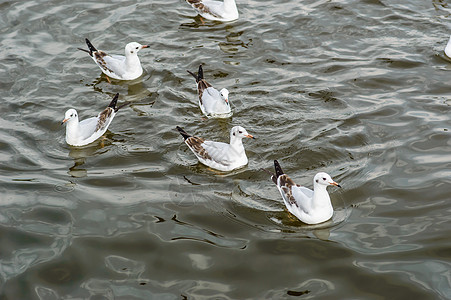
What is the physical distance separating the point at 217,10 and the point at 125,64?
3.65 meters

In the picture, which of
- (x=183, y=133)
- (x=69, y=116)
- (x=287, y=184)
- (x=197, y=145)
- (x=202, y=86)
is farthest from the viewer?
(x=202, y=86)

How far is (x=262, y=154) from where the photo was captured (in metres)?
11.4

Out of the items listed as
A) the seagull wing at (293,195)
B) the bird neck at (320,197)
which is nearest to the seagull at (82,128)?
the seagull wing at (293,195)

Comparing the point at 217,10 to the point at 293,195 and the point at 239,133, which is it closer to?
the point at 239,133

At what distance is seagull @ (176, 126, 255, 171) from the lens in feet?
35.7

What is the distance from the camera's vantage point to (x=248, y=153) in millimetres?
11602

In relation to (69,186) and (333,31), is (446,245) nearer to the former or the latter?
(69,186)

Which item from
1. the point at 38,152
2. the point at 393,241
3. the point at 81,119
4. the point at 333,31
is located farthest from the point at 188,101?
the point at 393,241

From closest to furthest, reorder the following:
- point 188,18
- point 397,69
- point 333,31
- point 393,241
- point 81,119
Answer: point 393,241
point 81,119
point 397,69
point 333,31
point 188,18

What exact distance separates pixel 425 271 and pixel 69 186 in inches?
231

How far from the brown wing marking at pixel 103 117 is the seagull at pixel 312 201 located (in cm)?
424

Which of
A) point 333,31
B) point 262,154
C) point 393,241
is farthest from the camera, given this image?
point 333,31

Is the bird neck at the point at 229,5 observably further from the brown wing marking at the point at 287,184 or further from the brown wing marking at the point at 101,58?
the brown wing marking at the point at 287,184

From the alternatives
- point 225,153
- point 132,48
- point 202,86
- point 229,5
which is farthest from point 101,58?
point 225,153
